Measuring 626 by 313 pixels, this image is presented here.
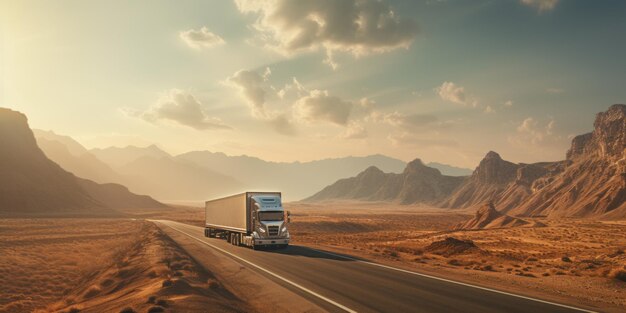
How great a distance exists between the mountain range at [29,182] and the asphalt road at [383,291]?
115574 millimetres

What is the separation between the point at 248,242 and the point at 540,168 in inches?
7871

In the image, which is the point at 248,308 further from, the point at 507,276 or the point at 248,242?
the point at 248,242

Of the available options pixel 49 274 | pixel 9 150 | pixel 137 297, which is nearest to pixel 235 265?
pixel 137 297

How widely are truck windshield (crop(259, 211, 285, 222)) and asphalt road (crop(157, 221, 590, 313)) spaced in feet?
26.8

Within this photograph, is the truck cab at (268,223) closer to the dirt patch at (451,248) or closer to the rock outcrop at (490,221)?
the dirt patch at (451,248)

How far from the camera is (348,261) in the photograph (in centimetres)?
2436

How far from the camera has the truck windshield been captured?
31.2 meters

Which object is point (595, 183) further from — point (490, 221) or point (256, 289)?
point (256, 289)

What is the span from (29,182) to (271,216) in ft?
408

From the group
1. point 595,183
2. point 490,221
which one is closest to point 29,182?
point 490,221

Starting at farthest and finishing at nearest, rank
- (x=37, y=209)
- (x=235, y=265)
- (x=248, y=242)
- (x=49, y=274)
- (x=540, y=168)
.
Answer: (x=540, y=168) < (x=37, y=209) < (x=248, y=242) < (x=49, y=274) < (x=235, y=265)

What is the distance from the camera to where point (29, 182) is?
402 feet

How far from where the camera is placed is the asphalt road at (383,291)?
1253 centimetres

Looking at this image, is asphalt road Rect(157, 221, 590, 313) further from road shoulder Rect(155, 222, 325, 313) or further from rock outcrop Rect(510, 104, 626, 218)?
rock outcrop Rect(510, 104, 626, 218)
